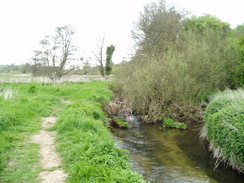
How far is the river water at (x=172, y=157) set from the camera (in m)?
7.63

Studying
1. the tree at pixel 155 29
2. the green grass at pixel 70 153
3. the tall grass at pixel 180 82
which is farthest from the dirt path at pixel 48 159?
the tree at pixel 155 29

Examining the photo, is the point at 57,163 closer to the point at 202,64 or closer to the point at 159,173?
the point at 159,173

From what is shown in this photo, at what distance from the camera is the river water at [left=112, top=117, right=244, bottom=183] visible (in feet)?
25.0

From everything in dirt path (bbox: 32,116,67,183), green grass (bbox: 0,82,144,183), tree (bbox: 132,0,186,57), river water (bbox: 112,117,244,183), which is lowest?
river water (bbox: 112,117,244,183)

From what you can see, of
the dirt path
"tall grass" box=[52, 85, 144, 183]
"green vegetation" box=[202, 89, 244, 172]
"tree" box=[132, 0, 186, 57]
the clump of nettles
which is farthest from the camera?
"tree" box=[132, 0, 186, 57]

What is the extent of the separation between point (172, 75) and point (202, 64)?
232cm

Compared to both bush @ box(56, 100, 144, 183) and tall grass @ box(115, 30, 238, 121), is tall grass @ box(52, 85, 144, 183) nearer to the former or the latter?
bush @ box(56, 100, 144, 183)

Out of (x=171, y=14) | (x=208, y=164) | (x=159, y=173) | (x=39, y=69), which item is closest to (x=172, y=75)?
(x=208, y=164)

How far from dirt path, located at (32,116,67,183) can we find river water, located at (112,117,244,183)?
86.5 inches

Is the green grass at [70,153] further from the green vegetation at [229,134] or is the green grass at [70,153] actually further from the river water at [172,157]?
the green vegetation at [229,134]

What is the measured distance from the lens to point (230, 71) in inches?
694

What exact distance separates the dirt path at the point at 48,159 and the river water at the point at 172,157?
7.21 ft

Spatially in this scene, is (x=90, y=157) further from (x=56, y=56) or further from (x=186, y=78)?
(x=56, y=56)

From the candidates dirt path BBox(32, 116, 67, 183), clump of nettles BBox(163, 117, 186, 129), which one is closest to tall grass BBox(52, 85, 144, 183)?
dirt path BBox(32, 116, 67, 183)
